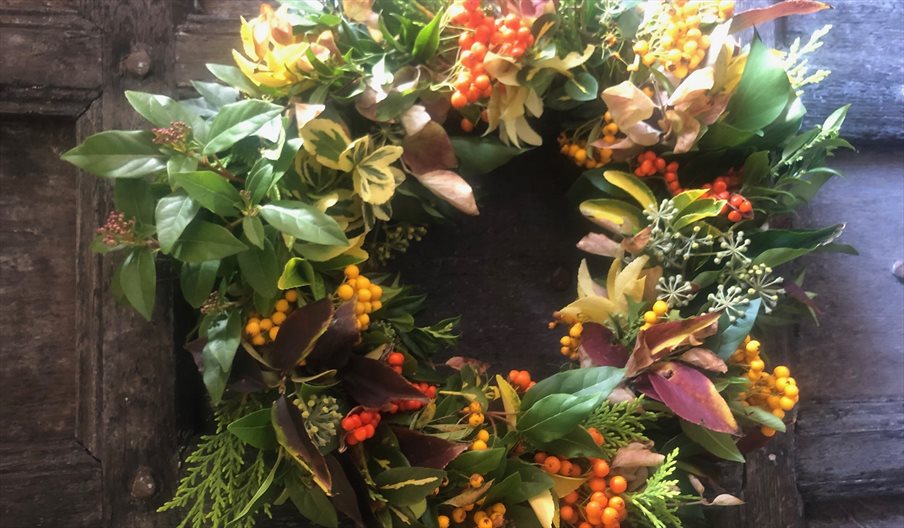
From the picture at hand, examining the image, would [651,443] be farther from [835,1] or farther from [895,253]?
[835,1]

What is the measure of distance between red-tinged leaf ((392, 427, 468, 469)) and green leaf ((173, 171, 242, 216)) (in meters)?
0.38

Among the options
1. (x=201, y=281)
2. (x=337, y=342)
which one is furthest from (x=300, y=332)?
(x=201, y=281)

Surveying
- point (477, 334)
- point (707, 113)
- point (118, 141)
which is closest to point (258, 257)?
point (118, 141)

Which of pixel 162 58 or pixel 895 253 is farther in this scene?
pixel 895 253

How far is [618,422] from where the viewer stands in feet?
2.99

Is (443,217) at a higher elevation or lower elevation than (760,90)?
lower

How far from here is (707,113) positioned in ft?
3.19

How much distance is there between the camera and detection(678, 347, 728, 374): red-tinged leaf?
0.90 m

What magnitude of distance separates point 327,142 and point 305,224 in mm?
140

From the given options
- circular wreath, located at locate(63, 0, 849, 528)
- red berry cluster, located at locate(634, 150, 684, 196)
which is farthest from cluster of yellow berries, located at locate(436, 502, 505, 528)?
red berry cluster, located at locate(634, 150, 684, 196)

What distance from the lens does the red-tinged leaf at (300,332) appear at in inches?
32.9

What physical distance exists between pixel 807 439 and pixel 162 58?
131 cm

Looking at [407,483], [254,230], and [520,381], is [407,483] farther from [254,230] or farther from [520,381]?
[254,230]

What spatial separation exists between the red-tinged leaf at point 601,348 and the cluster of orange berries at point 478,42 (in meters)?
0.39
